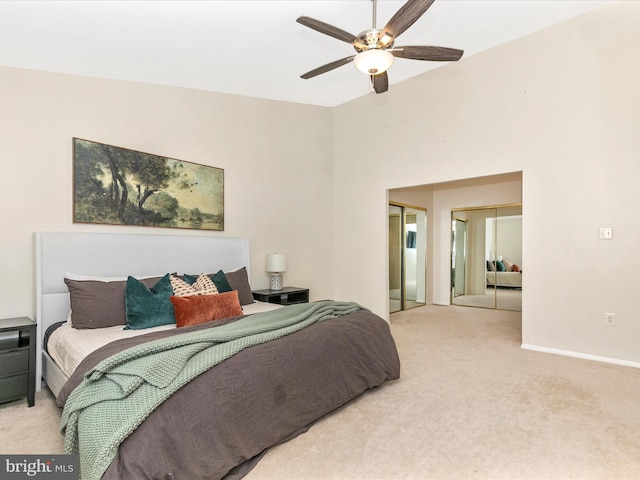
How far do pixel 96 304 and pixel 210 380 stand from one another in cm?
163

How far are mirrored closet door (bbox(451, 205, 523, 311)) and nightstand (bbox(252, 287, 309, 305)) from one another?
347 centimetres

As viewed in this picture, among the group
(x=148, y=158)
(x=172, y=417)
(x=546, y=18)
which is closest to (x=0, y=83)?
(x=148, y=158)

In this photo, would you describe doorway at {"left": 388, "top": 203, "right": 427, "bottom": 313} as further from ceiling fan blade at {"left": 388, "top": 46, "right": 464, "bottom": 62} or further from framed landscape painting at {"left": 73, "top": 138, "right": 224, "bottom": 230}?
ceiling fan blade at {"left": 388, "top": 46, "right": 464, "bottom": 62}

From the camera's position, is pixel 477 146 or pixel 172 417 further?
pixel 477 146

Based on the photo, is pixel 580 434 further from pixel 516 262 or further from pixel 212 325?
pixel 516 262

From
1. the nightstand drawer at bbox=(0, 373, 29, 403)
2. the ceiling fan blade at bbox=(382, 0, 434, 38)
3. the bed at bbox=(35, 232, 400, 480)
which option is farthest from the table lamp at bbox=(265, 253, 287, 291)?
the ceiling fan blade at bbox=(382, 0, 434, 38)

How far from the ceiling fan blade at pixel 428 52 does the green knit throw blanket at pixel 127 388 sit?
231 centimetres

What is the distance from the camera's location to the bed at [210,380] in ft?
5.04

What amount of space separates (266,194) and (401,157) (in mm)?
1969

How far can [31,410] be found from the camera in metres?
2.52

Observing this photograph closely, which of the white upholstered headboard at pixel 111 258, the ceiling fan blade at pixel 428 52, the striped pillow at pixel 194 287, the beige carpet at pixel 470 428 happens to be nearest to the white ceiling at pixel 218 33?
the ceiling fan blade at pixel 428 52

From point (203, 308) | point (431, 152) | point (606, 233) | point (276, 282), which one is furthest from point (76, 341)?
point (606, 233)

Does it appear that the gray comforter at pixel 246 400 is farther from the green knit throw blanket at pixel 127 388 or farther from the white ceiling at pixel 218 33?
the white ceiling at pixel 218 33

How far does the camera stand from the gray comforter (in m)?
1.53
